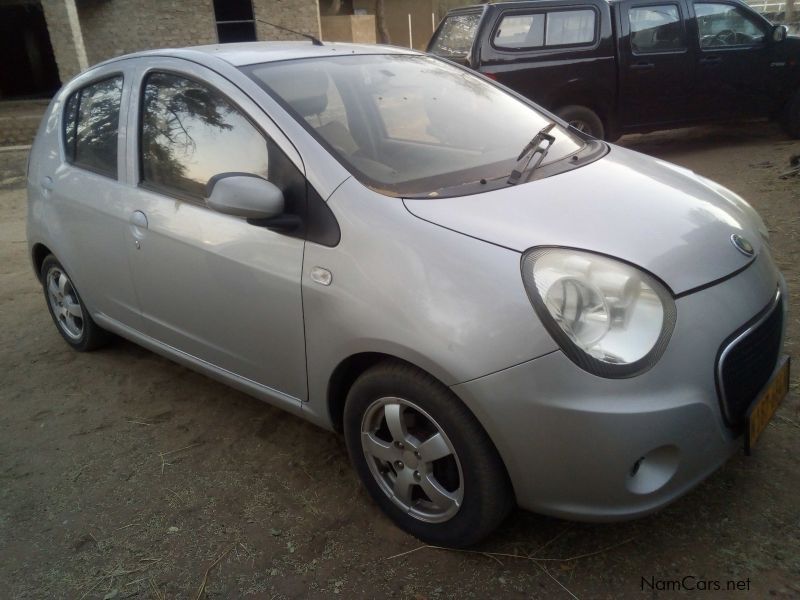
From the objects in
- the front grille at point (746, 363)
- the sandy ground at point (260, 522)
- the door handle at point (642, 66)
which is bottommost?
the sandy ground at point (260, 522)

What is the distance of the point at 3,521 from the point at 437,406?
6.23 feet

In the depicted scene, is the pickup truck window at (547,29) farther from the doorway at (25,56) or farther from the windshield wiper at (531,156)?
the doorway at (25,56)

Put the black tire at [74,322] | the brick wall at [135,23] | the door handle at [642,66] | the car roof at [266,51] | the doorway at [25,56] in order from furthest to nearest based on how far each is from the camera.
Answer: the doorway at [25,56], the brick wall at [135,23], the door handle at [642,66], the black tire at [74,322], the car roof at [266,51]

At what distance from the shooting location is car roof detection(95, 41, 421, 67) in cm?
288

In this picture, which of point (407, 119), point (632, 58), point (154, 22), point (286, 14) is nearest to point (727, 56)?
point (632, 58)

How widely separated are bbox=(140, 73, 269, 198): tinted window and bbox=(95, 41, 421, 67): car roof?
0.46 ft

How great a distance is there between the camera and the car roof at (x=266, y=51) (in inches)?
113

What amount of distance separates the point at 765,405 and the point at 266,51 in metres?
2.44

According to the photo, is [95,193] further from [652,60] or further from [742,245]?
[652,60]

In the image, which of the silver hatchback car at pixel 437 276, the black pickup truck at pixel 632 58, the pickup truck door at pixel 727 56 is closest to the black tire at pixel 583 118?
the black pickup truck at pixel 632 58

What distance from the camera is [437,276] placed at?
206 cm

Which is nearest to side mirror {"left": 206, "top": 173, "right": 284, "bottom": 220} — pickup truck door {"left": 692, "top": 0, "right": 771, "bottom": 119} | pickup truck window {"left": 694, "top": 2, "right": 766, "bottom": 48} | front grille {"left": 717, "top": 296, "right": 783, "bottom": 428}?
front grille {"left": 717, "top": 296, "right": 783, "bottom": 428}

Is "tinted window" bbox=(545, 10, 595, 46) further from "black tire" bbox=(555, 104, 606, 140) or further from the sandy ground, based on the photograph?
the sandy ground

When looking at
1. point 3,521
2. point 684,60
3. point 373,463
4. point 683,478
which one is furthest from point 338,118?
point 684,60
